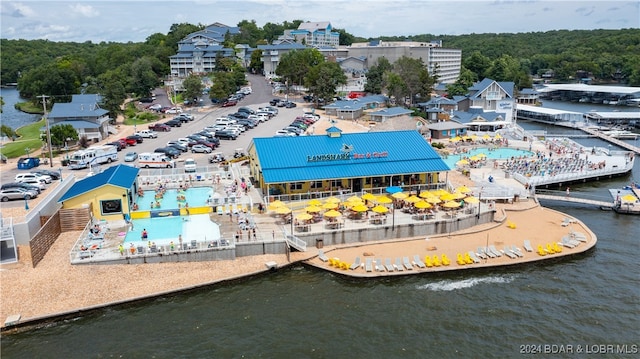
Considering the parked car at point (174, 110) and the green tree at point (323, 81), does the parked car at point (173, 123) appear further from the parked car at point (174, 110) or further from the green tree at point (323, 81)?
the green tree at point (323, 81)

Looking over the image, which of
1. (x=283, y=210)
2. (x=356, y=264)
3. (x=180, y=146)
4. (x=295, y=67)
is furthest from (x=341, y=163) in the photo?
(x=295, y=67)

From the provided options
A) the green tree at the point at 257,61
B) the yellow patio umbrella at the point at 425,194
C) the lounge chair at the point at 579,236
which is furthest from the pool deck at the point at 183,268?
the green tree at the point at 257,61

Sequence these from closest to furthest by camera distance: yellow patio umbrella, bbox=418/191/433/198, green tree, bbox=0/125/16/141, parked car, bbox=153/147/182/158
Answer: yellow patio umbrella, bbox=418/191/433/198 < parked car, bbox=153/147/182/158 < green tree, bbox=0/125/16/141

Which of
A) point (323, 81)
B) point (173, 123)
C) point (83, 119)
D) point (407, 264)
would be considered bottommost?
point (407, 264)

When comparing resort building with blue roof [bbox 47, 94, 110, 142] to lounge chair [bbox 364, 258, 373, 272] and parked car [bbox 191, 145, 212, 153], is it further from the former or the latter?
lounge chair [bbox 364, 258, 373, 272]

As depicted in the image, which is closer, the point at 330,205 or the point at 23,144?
the point at 330,205

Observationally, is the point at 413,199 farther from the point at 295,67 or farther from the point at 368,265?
the point at 295,67

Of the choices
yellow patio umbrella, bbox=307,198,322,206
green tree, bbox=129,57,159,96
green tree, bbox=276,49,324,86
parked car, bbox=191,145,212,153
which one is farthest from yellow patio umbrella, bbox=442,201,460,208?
green tree, bbox=129,57,159,96
